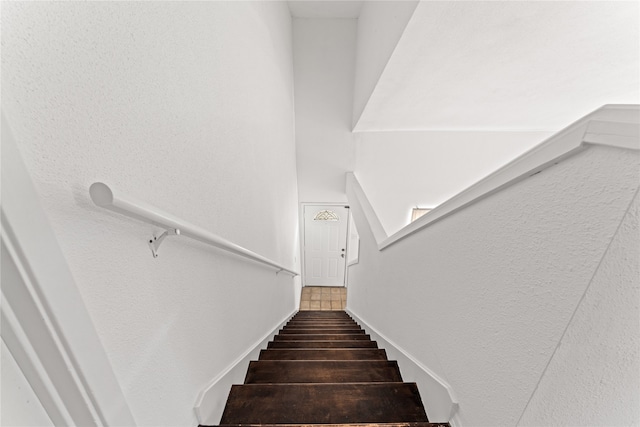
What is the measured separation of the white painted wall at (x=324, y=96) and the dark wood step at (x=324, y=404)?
3003 millimetres

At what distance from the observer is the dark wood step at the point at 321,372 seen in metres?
1.26

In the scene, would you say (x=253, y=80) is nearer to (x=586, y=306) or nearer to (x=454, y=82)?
(x=454, y=82)

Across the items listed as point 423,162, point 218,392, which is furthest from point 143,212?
point 423,162

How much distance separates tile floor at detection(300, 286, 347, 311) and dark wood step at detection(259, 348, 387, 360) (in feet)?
9.74

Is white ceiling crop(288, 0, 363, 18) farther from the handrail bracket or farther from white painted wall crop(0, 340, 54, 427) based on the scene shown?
white painted wall crop(0, 340, 54, 427)

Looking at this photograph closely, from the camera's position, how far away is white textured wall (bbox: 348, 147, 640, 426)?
1.32 feet

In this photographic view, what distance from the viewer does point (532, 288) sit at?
0.55 m

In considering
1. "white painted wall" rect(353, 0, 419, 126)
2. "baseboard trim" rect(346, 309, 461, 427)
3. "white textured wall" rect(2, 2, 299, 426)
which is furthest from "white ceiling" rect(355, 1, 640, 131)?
"baseboard trim" rect(346, 309, 461, 427)

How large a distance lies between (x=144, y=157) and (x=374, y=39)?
2189 millimetres

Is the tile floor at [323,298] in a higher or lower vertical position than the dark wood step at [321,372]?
lower

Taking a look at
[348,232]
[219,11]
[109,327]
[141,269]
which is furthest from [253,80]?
[348,232]

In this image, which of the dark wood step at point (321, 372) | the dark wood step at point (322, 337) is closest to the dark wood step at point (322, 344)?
the dark wood step at point (322, 337)

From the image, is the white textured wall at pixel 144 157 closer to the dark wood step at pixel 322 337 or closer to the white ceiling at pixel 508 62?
the dark wood step at pixel 322 337

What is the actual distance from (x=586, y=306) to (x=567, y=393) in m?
0.20
